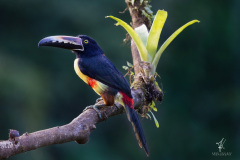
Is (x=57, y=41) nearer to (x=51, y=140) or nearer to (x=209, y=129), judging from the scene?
(x=51, y=140)

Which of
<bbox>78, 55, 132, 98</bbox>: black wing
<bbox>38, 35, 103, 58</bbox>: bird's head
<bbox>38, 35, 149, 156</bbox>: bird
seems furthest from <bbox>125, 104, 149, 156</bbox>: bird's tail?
<bbox>38, 35, 103, 58</bbox>: bird's head

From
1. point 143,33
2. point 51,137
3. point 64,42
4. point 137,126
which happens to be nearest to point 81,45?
point 64,42

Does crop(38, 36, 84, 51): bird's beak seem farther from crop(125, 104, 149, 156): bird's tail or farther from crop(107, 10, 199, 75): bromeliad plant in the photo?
crop(125, 104, 149, 156): bird's tail

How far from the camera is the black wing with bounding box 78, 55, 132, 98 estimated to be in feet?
9.33

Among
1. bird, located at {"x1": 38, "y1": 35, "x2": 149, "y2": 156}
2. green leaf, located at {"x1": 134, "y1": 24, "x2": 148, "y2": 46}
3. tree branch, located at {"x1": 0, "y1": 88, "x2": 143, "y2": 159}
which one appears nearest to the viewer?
tree branch, located at {"x1": 0, "y1": 88, "x2": 143, "y2": 159}

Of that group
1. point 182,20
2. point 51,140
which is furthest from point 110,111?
point 182,20

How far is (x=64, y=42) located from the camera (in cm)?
286

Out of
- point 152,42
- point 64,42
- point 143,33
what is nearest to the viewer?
point 64,42

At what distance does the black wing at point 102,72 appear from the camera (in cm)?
284

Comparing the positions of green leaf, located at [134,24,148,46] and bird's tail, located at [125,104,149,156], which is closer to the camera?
bird's tail, located at [125,104,149,156]

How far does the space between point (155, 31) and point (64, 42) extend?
0.59 metres

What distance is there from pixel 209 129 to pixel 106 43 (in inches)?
100

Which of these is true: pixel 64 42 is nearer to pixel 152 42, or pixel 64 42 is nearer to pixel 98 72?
pixel 98 72

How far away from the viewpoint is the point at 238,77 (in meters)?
8.60
